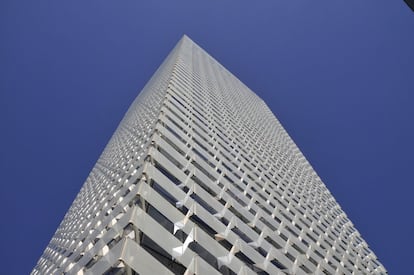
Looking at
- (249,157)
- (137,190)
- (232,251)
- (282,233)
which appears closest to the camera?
(137,190)

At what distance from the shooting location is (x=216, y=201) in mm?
10453

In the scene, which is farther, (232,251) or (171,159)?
(171,159)

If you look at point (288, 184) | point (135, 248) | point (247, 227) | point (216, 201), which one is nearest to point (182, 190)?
point (216, 201)

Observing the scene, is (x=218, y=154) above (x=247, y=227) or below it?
above

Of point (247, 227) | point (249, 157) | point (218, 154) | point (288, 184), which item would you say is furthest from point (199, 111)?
point (247, 227)

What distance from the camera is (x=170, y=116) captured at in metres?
14.4

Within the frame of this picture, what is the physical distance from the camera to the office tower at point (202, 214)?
21.8 ft

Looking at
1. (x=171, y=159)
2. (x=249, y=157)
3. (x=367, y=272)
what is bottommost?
(x=171, y=159)

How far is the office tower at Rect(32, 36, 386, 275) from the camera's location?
6.64 m

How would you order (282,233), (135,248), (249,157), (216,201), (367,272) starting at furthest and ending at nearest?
(249,157), (367,272), (282,233), (216,201), (135,248)

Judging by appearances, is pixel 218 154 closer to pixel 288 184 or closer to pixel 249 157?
pixel 249 157

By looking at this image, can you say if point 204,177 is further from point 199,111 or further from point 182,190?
point 199,111

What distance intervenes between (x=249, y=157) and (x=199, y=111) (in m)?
3.51

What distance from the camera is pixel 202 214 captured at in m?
8.77
